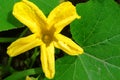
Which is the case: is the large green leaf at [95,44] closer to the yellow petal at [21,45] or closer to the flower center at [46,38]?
the flower center at [46,38]

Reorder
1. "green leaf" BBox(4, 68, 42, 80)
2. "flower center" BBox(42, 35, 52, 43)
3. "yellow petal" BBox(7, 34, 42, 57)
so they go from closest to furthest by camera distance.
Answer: "yellow petal" BBox(7, 34, 42, 57)
"flower center" BBox(42, 35, 52, 43)
"green leaf" BBox(4, 68, 42, 80)

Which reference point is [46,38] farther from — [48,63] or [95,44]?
[95,44]

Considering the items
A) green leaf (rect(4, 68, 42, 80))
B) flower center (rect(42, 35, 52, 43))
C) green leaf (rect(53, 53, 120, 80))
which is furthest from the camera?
green leaf (rect(4, 68, 42, 80))

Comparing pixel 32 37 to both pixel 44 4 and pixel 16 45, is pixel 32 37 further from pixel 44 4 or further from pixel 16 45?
pixel 44 4

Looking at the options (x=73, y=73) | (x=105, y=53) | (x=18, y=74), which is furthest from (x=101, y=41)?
(x=18, y=74)

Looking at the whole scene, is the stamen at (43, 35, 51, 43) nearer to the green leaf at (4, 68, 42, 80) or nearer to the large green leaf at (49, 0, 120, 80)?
the large green leaf at (49, 0, 120, 80)

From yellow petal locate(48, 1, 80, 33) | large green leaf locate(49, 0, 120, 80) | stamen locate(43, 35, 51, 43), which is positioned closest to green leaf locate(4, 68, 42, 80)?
large green leaf locate(49, 0, 120, 80)

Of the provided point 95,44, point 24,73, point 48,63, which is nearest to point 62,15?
point 48,63
